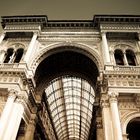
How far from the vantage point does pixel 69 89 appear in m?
28.2

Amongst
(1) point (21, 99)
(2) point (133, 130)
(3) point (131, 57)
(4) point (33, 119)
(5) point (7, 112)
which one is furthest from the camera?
(3) point (131, 57)

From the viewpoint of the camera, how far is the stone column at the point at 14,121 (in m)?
12.7

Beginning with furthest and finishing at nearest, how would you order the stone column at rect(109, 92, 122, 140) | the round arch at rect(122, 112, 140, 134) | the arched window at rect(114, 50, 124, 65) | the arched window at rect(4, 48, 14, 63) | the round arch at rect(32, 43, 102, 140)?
1. the arched window at rect(4, 48, 14, 63)
2. the round arch at rect(32, 43, 102, 140)
3. the arched window at rect(114, 50, 124, 65)
4. the round arch at rect(122, 112, 140, 134)
5. the stone column at rect(109, 92, 122, 140)

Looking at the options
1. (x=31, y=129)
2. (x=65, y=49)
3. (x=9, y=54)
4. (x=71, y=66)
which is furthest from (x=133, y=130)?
(x=9, y=54)

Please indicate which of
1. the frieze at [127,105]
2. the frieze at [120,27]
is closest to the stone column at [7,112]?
the frieze at [127,105]

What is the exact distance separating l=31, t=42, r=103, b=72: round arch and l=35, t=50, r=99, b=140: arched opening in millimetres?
557

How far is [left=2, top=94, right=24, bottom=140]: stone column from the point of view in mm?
12710

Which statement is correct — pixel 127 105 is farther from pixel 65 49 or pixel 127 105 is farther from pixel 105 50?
pixel 65 49

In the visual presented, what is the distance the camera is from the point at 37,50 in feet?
61.1

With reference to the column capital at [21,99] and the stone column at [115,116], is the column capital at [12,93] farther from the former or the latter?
the stone column at [115,116]

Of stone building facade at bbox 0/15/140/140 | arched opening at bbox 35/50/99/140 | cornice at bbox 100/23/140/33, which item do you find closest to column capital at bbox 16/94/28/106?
stone building facade at bbox 0/15/140/140

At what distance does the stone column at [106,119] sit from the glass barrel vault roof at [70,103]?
8.26 meters

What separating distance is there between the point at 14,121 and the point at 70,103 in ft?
62.1

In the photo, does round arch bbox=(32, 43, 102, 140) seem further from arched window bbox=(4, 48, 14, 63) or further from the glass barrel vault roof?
arched window bbox=(4, 48, 14, 63)
